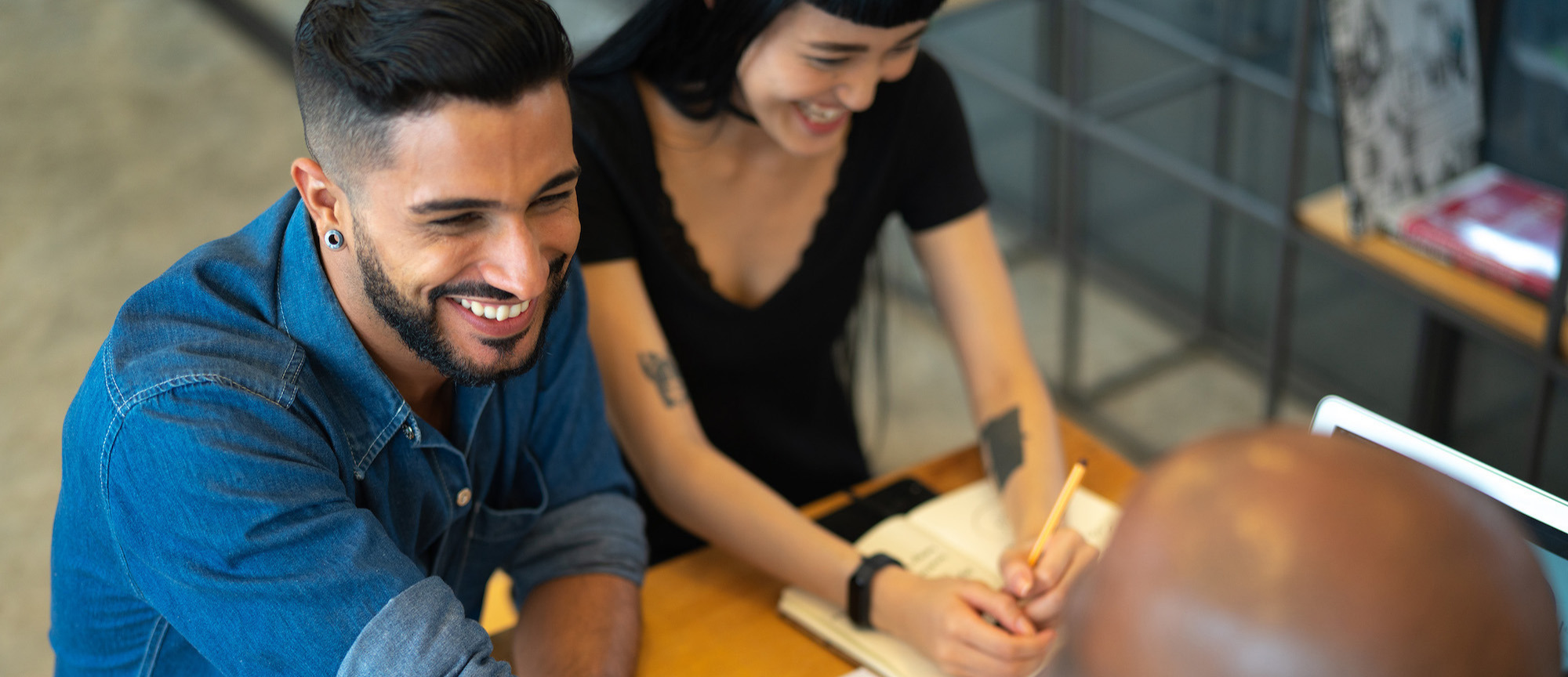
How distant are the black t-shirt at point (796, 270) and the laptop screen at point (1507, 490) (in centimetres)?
70

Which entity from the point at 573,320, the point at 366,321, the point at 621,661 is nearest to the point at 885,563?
the point at 621,661

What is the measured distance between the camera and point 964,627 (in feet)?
3.89

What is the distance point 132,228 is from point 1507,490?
366 centimetres

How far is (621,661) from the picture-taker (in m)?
1.21

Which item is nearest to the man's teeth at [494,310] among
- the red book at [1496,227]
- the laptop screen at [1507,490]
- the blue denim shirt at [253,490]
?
the blue denim shirt at [253,490]

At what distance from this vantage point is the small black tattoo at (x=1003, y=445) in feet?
4.81

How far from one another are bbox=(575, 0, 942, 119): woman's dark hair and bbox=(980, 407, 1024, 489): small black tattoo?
485 millimetres

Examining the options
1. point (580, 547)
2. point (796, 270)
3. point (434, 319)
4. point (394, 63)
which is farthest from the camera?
point (796, 270)

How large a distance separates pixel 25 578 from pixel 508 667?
2.03 meters

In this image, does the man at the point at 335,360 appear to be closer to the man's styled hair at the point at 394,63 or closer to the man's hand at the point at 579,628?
the man's styled hair at the point at 394,63

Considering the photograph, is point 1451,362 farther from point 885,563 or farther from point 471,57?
point 471,57

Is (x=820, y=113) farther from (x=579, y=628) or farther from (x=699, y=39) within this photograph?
(x=579, y=628)

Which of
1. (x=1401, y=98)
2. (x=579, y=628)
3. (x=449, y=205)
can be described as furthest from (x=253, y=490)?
(x=1401, y=98)

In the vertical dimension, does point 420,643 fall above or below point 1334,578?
below
